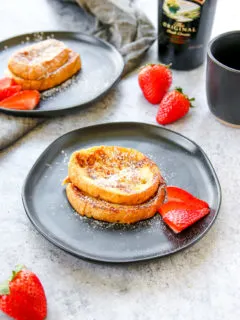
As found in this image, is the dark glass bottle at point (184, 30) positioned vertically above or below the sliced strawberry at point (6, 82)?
above

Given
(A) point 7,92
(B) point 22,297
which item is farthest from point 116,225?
(A) point 7,92

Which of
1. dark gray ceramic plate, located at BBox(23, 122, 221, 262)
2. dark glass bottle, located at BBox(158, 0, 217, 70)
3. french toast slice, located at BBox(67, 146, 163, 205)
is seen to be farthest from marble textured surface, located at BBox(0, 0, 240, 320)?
dark glass bottle, located at BBox(158, 0, 217, 70)

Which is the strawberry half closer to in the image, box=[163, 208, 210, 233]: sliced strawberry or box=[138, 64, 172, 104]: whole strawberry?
box=[163, 208, 210, 233]: sliced strawberry

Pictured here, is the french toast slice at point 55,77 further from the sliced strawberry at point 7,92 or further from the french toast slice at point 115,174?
the french toast slice at point 115,174

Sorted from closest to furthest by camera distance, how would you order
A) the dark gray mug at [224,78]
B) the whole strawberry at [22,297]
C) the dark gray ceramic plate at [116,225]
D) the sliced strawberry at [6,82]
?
1. the whole strawberry at [22,297]
2. the dark gray ceramic plate at [116,225]
3. the dark gray mug at [224,78]
4. the sliced strawberry at [6,82]

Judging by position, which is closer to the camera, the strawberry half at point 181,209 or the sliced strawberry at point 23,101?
the strawberry half at point 181,209

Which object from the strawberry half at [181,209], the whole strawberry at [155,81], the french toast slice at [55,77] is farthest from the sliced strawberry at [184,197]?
the french toast slice at [55,77]
